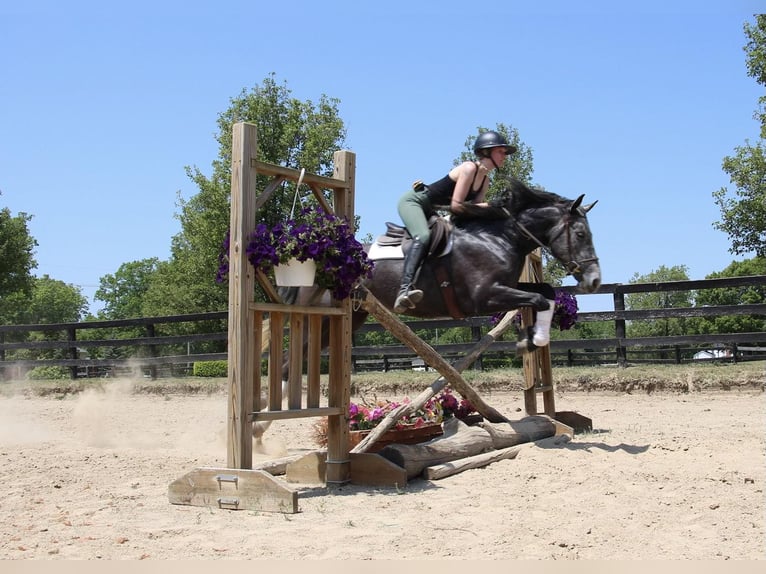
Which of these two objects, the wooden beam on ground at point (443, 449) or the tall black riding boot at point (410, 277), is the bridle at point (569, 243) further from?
the wooden beam on ground at point (443, 449)

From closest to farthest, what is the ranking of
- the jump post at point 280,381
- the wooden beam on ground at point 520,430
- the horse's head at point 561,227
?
the jump post at point 280,381 → the wooden beam on ground at point 520,430 → the horse's head at point 561,227

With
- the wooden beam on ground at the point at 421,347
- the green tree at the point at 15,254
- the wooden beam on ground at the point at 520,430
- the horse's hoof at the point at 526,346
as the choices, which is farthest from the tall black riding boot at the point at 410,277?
the green tree at the point at 15,254

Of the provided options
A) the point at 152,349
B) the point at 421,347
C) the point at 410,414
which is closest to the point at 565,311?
the point at 421,347

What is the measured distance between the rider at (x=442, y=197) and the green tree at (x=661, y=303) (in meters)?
26.3

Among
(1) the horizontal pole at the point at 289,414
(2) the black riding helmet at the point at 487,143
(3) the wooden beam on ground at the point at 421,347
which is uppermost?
(2) the black riding helmet at the point at 487,143

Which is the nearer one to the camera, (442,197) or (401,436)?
(401,436)

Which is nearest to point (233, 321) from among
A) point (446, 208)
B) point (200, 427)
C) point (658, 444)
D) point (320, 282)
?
point (320, 282)

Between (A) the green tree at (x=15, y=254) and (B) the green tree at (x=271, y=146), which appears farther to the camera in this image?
(A) the green tree at (x=15, y=254)

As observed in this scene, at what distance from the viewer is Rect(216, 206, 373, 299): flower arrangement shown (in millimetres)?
4664

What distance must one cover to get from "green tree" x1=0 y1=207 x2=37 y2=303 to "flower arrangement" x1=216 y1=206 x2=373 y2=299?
908 inches

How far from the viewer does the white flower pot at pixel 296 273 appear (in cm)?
479

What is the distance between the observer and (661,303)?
45.1m

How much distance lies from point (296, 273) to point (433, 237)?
189 centimetres

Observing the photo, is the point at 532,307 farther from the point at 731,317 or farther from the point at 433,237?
the point at 731,317
